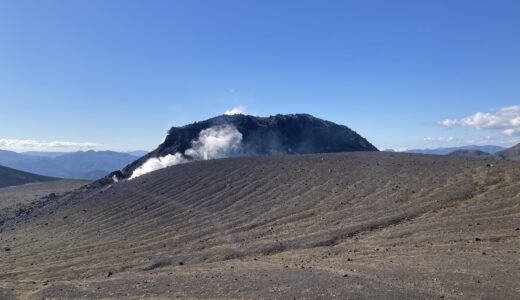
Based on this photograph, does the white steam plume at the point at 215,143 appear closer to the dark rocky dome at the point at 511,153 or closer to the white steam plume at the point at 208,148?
the white steam plume at the point at 208,148

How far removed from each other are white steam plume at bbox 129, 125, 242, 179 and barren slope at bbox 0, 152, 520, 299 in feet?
56.5

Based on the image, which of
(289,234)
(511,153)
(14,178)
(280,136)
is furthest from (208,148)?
(511,153)

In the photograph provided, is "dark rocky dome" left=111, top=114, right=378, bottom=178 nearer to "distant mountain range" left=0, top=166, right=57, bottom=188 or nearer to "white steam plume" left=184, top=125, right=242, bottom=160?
"white steam plume" left=184, top=125, right=242, bottom=160

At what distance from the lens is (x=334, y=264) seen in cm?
1630

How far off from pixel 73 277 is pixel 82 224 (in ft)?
37.0

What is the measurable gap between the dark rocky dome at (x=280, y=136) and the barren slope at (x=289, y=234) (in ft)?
77.5

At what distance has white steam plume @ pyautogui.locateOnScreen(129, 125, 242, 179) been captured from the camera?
2172 inches

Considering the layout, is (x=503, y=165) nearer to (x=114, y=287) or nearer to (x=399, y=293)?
(x=399, y=293)

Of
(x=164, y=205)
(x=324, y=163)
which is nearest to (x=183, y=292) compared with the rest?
(x=164, y=205)

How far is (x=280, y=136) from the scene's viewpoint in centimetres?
6438

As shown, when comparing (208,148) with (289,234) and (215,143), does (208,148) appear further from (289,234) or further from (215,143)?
(289,234)

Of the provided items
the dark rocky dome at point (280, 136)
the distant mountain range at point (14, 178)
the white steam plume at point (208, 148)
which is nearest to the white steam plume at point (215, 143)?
the white steam plume at point (208, 148)

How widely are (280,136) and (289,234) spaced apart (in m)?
43.2

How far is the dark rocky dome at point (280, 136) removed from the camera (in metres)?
61.3
